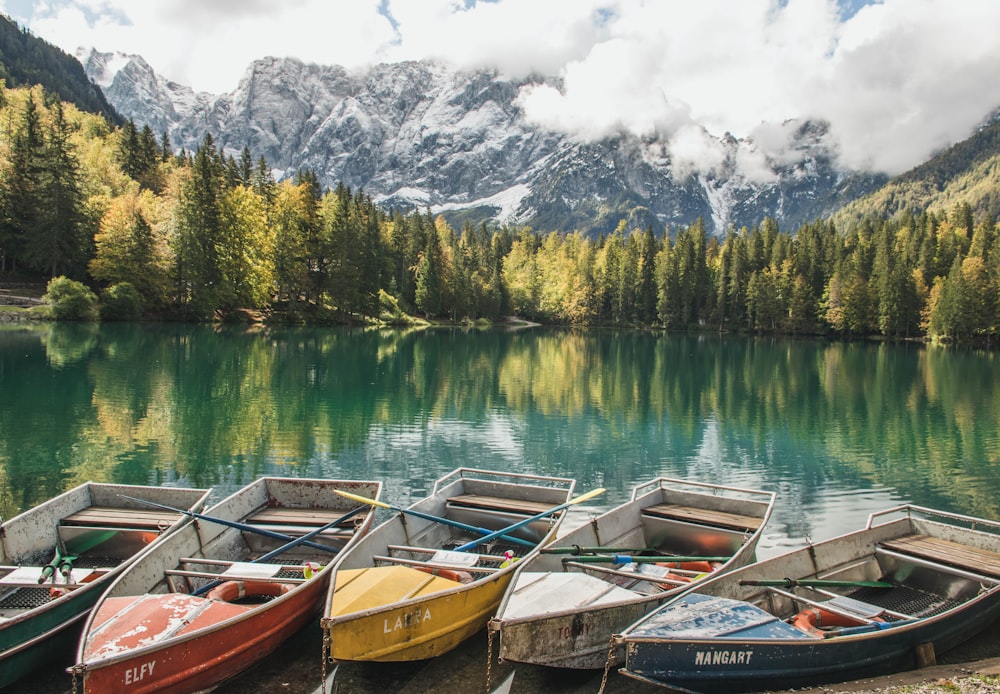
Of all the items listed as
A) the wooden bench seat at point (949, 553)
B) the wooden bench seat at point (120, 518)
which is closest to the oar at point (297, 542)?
the wooden bench seat at point (120, 518)

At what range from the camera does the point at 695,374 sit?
Result: 55.2 meters

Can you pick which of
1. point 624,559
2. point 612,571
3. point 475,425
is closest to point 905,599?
point 624,559

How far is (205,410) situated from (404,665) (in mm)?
24076

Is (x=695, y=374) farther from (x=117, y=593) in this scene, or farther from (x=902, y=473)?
(x=117, y=593)

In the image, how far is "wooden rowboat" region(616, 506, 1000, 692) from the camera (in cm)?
795

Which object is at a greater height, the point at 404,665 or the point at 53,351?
the point at 53,351

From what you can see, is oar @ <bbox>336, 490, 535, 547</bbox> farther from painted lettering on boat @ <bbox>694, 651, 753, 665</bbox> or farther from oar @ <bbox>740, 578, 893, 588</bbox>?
painted lettering on boat @ <bbox>694, 651, 753, 665</bbox>

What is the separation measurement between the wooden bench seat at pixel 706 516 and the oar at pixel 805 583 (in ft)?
7.25

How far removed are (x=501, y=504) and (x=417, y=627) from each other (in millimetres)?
5520

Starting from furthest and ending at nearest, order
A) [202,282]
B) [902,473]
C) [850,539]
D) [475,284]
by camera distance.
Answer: [475,284] → [202,282] → [902,473] → [850,539]

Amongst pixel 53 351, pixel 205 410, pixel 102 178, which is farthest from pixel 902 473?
pixel 102 178

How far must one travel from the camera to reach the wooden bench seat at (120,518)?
39.0 feet

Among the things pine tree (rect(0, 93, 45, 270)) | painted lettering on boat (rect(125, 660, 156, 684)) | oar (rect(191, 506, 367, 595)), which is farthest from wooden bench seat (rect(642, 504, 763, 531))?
pine tree (rect(0, 93, 45, 270))

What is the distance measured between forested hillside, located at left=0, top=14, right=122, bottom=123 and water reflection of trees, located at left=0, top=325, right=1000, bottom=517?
153468mm
